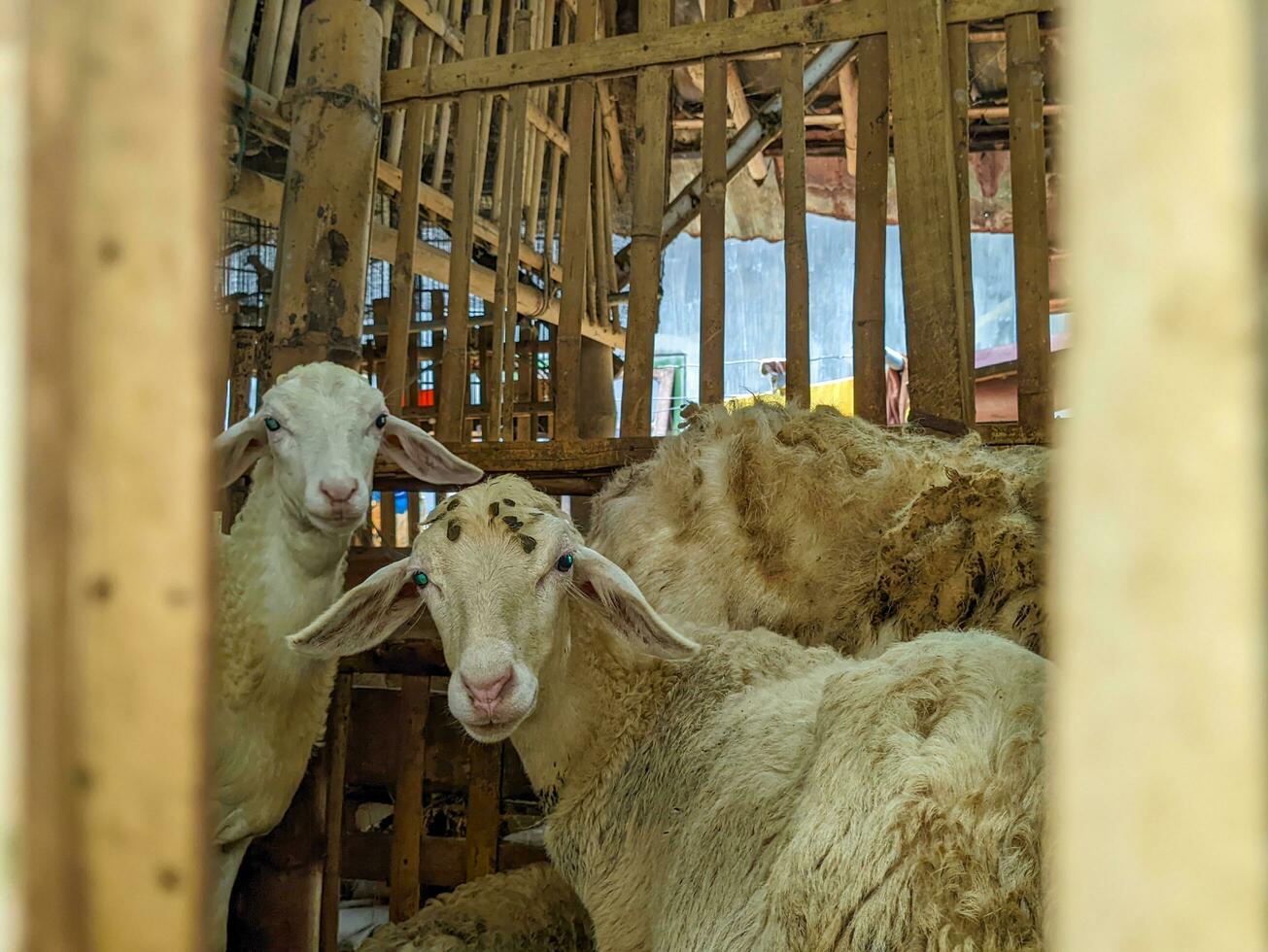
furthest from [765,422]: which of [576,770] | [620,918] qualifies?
[620,918]

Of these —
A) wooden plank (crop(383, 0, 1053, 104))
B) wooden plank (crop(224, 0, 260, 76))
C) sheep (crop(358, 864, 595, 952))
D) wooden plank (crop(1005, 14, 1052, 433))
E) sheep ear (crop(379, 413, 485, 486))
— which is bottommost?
sheep (crop(358, 864, 595, 952))

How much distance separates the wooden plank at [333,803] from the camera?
330cm

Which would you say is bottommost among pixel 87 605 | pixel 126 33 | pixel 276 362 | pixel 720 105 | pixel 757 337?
pixel 87 605

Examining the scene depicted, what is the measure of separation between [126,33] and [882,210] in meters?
3.54

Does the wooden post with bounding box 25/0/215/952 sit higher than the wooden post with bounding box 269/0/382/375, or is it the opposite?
the wooden post with bounding box 269/0/382/375

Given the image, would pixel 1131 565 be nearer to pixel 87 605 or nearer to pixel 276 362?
pixel 87 605

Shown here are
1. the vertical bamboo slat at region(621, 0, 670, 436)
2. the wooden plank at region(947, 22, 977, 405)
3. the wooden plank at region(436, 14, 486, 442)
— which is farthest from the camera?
the wooden plank at region(436, 14, 486, 442)

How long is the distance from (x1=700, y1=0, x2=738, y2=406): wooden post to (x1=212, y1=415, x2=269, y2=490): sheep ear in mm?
1598

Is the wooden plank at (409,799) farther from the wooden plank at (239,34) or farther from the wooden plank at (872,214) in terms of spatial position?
the wooden plank at (239,34)

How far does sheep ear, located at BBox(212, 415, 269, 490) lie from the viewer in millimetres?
2904

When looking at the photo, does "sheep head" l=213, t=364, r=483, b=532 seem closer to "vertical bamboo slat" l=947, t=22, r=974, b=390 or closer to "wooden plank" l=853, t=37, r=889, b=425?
"wooden plank" l=853, t=37, r=889, b=425

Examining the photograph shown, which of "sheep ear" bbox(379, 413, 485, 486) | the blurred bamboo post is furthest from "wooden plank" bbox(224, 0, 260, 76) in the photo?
the blurred bamboo post

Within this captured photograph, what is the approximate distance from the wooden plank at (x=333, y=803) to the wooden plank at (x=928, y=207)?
2181 mm

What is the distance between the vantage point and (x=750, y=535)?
3.10 meters
